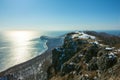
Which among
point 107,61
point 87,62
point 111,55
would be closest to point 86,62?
point 87,62

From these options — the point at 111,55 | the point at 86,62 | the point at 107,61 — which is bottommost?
the point at 86,62

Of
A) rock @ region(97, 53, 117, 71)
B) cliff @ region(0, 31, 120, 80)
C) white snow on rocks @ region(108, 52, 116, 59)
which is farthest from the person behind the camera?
white snow on rocks @ region(108, 52, 116, 59)

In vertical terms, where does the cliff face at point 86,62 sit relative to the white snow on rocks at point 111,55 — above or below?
below

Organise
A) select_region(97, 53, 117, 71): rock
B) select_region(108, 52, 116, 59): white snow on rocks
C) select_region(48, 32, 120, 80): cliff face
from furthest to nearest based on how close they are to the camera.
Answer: select_region(108, 52, 116, 59): white snow on rocks < select_region(97, 53, 117, 71): rock < select_region(48, 32, 120, 80): cliff face

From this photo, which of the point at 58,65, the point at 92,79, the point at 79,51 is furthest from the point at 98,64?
the point at 58,65

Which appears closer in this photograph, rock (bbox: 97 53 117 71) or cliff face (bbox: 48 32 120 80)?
cliff face (bbox: 48 32 120 80)

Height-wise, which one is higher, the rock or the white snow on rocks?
the white snow on rocks

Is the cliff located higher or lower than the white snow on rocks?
lower

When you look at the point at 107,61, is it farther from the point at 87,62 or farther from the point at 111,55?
the point at 87,62
